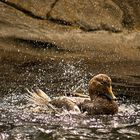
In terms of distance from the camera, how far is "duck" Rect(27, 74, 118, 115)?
384 inches

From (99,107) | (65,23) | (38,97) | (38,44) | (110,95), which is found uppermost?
(110,95)

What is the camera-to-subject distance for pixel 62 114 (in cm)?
955

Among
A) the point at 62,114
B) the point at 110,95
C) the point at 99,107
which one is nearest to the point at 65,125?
the point at 62,114

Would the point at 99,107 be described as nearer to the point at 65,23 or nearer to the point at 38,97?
the point at 38,97

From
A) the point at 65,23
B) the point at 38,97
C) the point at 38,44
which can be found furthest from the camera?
the point at 65,23

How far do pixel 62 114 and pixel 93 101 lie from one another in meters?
0.67

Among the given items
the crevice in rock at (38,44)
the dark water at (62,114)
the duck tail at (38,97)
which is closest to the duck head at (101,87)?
the dark water at (62,114)

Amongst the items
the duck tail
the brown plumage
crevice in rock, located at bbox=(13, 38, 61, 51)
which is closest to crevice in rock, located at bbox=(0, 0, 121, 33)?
crevice in rock, located at bbox=(13, 38, 61, 51)

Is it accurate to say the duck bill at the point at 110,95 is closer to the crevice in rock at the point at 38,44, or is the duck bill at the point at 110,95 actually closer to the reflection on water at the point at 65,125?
the reflection on water at the point at 65,125

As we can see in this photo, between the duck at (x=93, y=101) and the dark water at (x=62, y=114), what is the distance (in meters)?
0.17

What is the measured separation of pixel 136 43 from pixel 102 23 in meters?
1.02

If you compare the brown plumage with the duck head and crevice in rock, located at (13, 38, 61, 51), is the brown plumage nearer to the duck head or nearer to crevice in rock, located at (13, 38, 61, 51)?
the duck head

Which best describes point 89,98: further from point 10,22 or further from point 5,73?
point 10,22

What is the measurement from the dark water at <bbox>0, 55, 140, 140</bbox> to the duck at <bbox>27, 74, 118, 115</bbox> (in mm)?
171
